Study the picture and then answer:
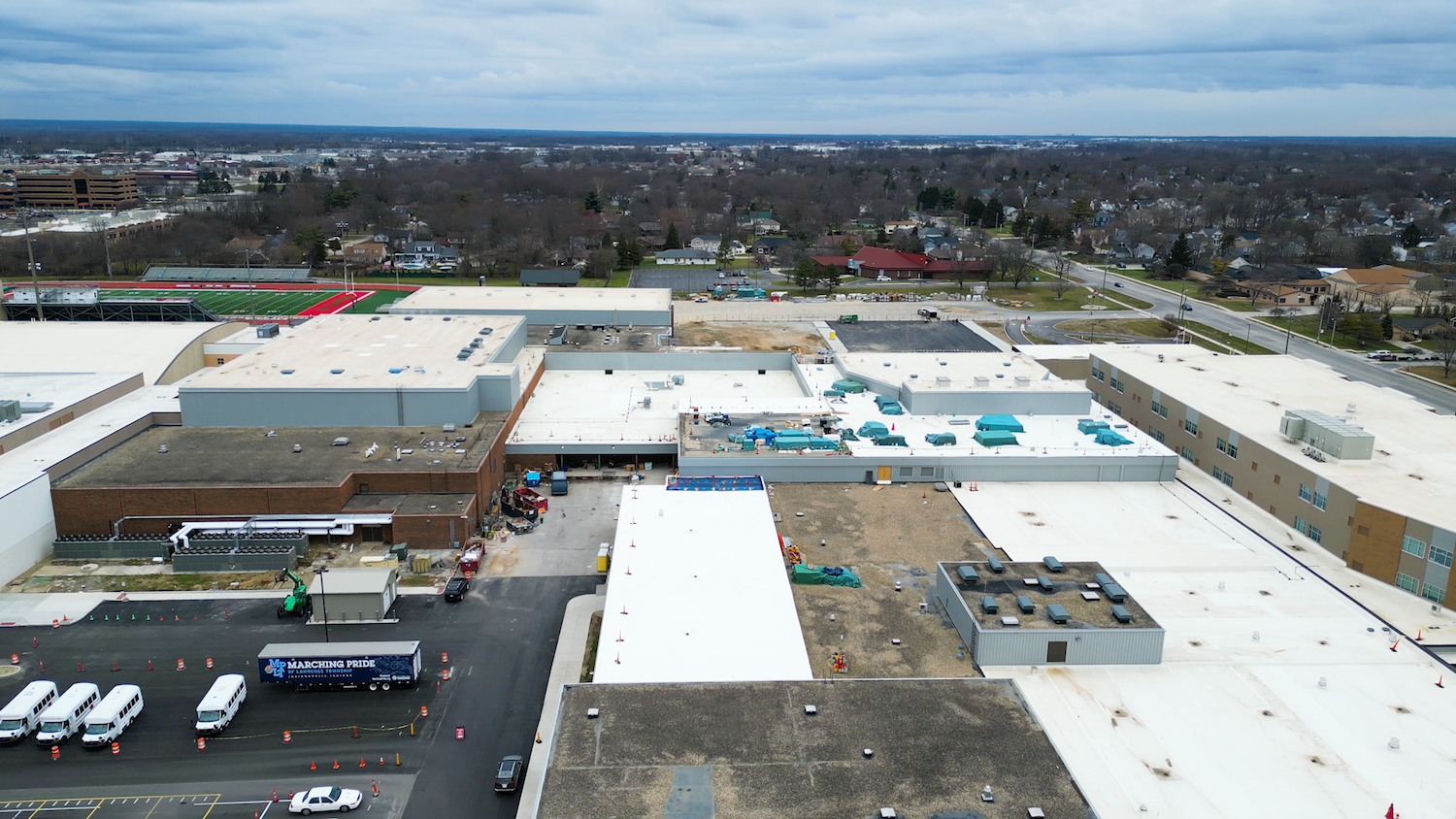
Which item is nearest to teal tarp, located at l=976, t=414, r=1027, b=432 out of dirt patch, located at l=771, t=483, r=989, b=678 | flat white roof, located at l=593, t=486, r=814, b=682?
dirt patch, located at l=771, t=483, r=989, b=678

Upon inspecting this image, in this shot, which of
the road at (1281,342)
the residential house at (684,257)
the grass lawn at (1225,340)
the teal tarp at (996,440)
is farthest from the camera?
the residential house at (684,257)

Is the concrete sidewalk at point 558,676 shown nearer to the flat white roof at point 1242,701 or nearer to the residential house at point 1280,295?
the flat white roof at point 1242,701

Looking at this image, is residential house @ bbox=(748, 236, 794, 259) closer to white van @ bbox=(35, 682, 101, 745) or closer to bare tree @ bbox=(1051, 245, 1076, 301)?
bare tree @ bbox=(1051, 245, 1076, 301)

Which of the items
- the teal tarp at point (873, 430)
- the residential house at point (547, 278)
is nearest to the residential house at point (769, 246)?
the residential house at point (547, 278)

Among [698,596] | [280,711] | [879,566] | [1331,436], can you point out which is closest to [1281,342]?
[1331,436]

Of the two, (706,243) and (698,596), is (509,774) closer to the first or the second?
(698,596)

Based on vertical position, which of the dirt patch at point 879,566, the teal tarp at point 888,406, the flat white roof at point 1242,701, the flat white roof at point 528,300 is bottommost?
the flat white roof at point 1242,701
